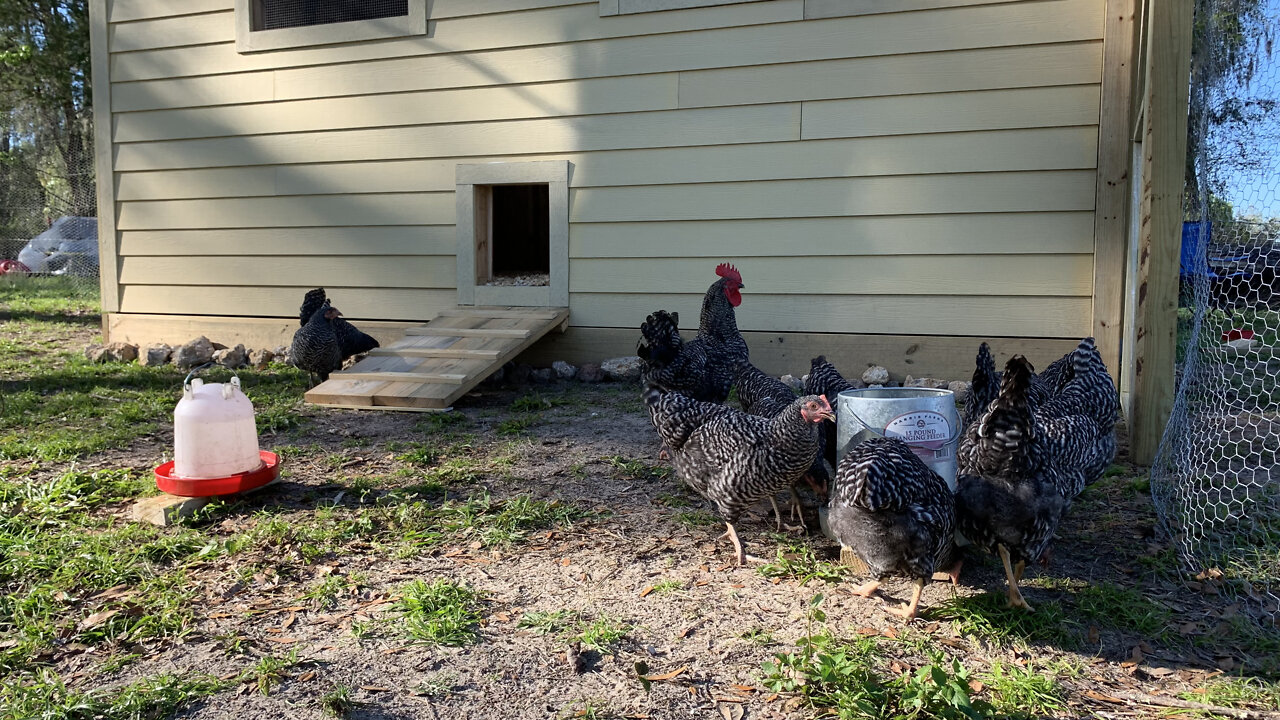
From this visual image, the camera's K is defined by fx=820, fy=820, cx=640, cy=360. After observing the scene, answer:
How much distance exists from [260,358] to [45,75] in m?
12.1

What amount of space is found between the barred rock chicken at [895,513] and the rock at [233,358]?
7.08 metres

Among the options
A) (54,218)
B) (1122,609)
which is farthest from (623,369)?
(54,218)

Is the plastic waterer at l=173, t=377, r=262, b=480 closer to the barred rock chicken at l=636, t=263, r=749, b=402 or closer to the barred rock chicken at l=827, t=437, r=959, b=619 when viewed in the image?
the barred rock chicken at l=636, t=263, r=749, b=402

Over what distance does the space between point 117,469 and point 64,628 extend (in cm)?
203

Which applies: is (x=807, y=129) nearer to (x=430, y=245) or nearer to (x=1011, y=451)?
(x=430, y=245)

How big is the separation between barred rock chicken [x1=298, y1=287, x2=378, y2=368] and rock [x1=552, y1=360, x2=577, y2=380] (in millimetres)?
1728

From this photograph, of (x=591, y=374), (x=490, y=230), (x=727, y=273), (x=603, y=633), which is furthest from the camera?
(x=490, y=230)

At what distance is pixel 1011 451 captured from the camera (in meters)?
2.83

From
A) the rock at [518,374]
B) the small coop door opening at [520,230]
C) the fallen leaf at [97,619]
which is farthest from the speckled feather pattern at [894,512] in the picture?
the small coop door opening at [520,230]

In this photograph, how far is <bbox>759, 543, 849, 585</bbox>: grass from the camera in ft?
10.3

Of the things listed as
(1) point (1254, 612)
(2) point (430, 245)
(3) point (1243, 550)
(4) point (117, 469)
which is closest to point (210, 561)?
(4) point (117, 469)

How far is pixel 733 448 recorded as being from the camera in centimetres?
333

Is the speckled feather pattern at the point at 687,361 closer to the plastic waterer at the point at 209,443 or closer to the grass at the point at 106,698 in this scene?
the plastic waterer at the point at 209,443

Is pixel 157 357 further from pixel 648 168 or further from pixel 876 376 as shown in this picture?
pixel 876 376
